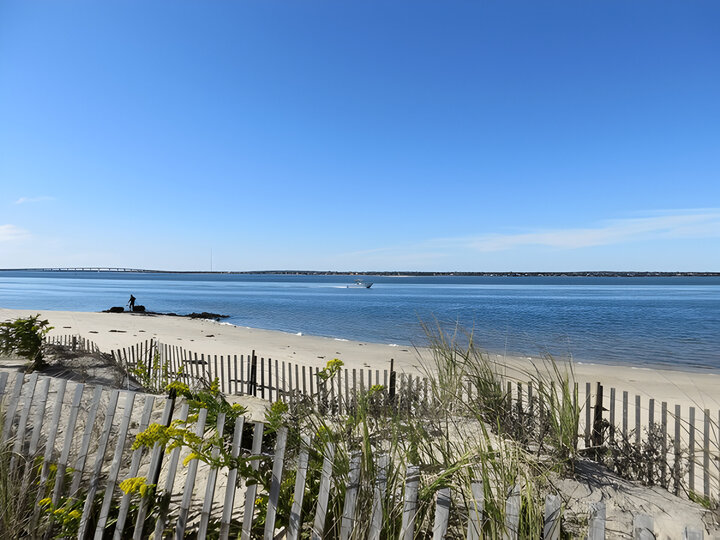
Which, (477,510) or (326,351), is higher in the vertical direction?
(477,510)

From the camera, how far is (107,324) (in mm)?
25906

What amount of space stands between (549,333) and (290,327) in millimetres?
17242

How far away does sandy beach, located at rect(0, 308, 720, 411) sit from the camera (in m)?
11.6

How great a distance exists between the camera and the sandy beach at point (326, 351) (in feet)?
38.2

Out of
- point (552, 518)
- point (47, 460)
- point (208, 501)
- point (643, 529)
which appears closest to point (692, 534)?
point (643, 529)

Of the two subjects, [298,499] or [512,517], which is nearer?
[512,517]

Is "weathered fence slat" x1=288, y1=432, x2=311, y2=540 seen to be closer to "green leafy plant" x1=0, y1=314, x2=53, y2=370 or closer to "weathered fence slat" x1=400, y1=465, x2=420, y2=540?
"weathered fence slat" x1=400, y1=465, x2=420, y2=540

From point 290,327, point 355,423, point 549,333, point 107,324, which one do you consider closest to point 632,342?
point 549,333

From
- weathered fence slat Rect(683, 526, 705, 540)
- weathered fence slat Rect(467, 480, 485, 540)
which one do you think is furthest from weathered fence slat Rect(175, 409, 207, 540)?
weathered fence slat Rect(683, 526, 705, 540)

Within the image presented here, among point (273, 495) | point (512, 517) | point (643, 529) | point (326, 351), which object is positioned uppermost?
point (643, 529)

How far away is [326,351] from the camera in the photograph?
18141 millimetres

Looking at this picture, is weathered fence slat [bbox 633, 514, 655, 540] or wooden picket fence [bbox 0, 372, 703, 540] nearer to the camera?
weathered fence slat [bbox 633, 514, 655, 540]

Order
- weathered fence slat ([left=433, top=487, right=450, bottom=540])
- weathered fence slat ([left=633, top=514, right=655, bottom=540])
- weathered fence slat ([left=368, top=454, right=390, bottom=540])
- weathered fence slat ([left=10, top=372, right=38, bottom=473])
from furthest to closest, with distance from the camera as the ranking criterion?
weathered fence slat ([left=10, top=372, right=38, bottom=473])
weathered fence slat ([left=368, top=454, right=390, bottom=540])
weathered fence slat ([left=433, top=487, right=450, bottom=540])
weathered fence slat ([left=633, top=514, right=655, bottom=540])

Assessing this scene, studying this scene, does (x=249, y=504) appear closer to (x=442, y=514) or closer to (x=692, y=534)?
(x=442, y=514)
